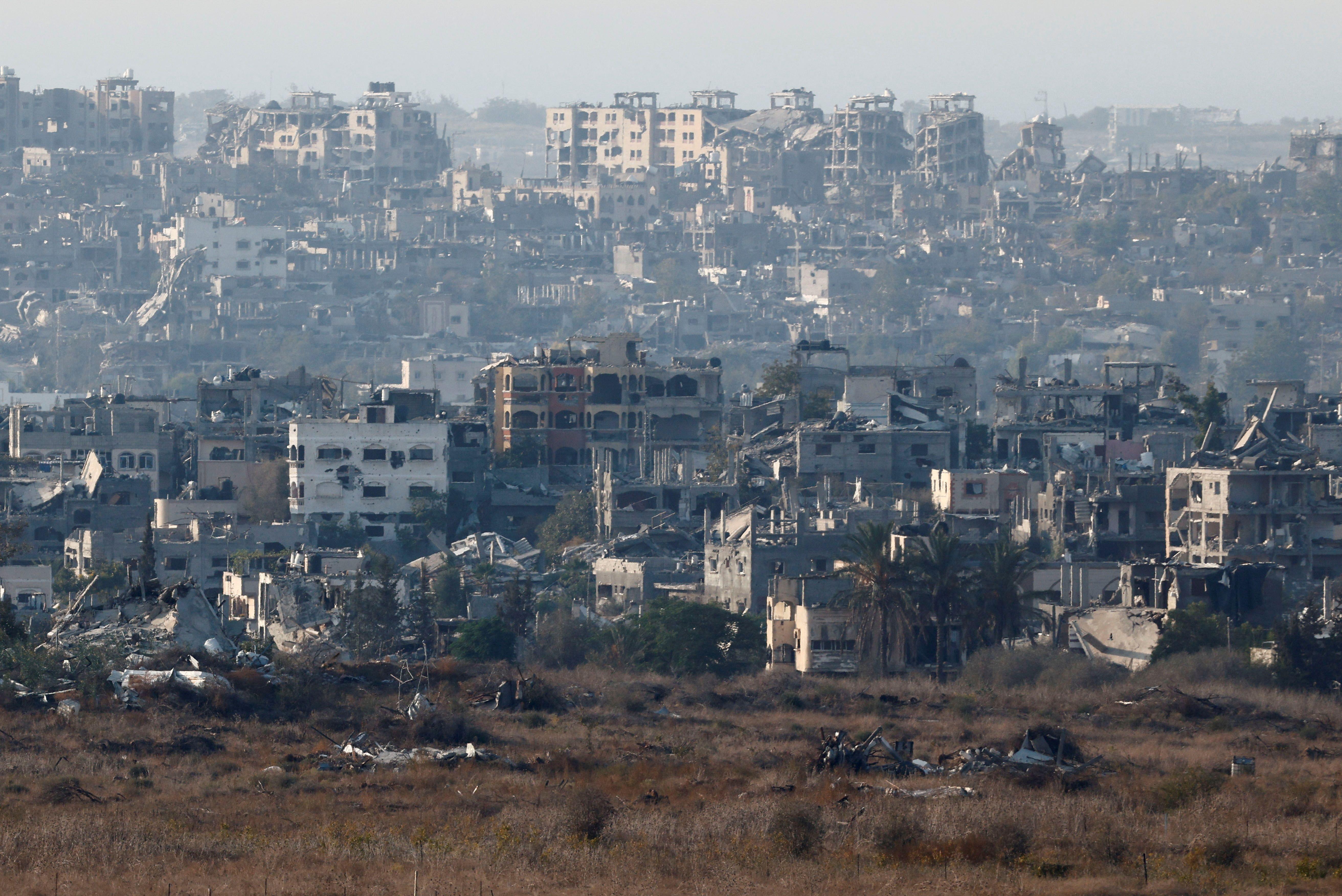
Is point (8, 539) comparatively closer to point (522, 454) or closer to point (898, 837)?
point (898, 837)

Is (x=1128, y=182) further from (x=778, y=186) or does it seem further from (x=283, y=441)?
(x=283, y=441)

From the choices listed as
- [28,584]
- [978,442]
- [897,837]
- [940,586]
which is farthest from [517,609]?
[978,442]

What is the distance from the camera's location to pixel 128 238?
147 meters

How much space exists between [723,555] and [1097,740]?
74.0ft

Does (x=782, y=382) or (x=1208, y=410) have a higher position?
(x=1208, y=410)

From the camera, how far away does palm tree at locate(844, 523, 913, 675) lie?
149ft

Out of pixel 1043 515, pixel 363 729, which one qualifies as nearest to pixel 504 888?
pixel 363 729

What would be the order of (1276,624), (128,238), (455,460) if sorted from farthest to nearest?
1. (128,238)
2. (455,460)
3. (1276,624)

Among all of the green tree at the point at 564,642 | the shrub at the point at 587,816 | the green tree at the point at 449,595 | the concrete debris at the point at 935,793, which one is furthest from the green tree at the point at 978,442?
the shrub at the point at 587,816

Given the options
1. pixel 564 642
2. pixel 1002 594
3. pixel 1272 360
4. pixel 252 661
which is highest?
pixel 252 661

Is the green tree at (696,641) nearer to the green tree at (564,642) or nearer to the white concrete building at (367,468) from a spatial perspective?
the green tree at (564,642)

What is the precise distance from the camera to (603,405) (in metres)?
78.6

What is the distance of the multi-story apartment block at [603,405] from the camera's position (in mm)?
78062

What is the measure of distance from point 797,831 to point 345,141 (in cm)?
14546
